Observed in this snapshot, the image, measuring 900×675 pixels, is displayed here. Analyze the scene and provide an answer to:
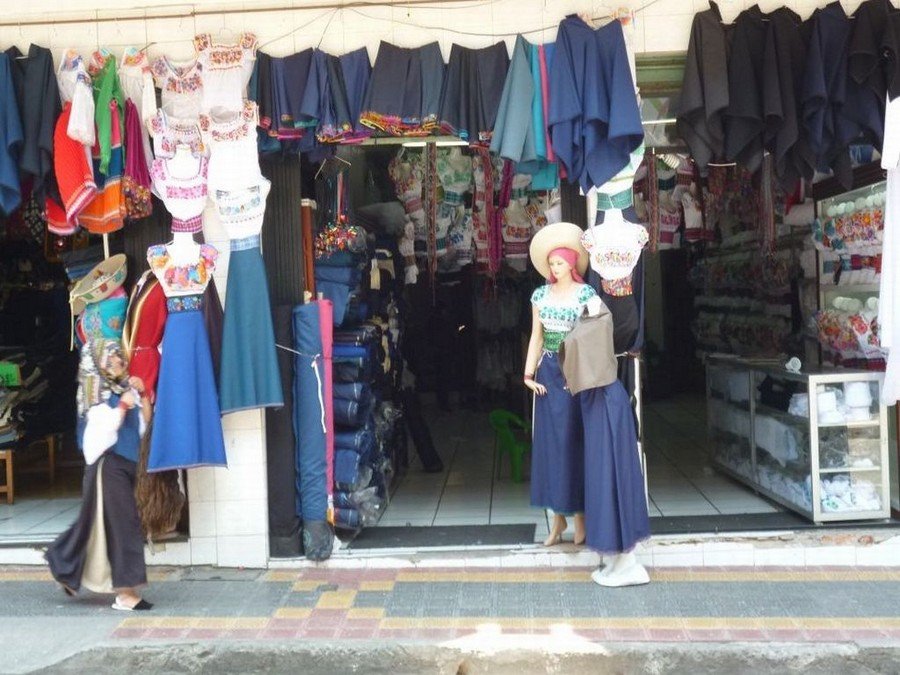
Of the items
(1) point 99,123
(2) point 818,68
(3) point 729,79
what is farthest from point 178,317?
(2) point 818,68

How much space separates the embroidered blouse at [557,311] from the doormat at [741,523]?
4.73ft

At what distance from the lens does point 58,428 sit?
28.6ft

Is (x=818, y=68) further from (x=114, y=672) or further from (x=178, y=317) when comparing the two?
(x=114, y=672)

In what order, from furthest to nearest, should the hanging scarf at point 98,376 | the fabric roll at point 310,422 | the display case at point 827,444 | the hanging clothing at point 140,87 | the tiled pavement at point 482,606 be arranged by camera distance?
1. the display case at point 827,444
2. the fabric roll at point 310,422
3. the hanging clothing at point 140,87
4. the hanging scarf at point 98,376
5. the tiled pavement at point 482,606

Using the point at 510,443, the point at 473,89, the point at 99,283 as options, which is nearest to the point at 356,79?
the point at 473,89

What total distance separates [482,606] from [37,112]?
13.1ft

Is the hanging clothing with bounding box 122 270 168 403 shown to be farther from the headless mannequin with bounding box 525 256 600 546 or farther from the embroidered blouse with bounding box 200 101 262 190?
the headless mannequin with bounding box 525 256 600 546

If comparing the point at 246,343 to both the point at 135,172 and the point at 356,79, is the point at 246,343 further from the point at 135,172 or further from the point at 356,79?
the point at 356,79

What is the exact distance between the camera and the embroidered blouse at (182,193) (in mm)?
5828

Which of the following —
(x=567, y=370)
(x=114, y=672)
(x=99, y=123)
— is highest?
(x=99, y=123)

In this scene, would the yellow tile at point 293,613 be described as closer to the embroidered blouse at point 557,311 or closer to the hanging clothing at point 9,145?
the embroidered blouse at point 557,311

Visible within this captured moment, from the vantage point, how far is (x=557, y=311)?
5.69 meters

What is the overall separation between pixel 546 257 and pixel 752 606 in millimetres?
2329

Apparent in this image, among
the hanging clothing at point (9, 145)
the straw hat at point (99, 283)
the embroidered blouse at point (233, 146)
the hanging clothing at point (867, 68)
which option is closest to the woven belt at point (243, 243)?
the embroidered blouse at point (233, 146)
